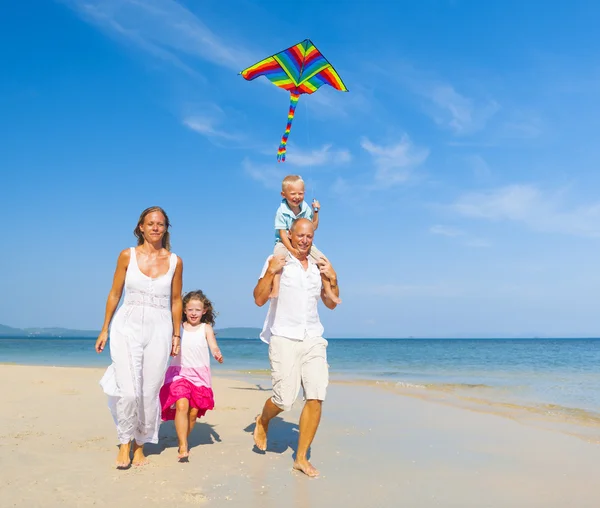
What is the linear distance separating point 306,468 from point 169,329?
69.2 inches

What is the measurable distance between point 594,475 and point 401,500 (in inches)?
78.5

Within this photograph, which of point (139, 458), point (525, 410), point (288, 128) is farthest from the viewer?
point (525, 410)

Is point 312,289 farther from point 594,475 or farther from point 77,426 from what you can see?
point 77,426

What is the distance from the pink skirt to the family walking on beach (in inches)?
4.9

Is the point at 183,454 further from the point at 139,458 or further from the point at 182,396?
the point at 182,396

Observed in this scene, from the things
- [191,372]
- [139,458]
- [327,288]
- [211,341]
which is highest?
[327,288]

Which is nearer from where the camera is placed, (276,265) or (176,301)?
(276,265)

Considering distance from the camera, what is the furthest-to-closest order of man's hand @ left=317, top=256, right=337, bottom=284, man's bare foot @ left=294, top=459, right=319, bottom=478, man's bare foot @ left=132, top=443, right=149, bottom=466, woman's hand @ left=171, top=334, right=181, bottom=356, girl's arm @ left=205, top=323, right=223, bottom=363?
1. girl's arm @ left=205, top=323, right=223, bottom=363
2. woman's hand @ left=171, top=334, right=181, bottom=356
3. man's hand @ left=317, top=256, right=337, bottom=284
4. man's bare foot @ left=132, top=443, right=149, bottom=466
5. man's bare foot @ left=294, top=459, right=319, bottom=478

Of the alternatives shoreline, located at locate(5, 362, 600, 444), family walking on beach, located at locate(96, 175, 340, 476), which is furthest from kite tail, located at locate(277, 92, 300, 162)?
shoreline, located at locate(5, 362, 600, 444)

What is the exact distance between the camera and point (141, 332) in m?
4.94

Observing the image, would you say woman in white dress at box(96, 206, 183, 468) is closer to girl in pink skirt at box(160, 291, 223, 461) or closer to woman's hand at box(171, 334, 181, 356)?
woman's hand at box(171, 334, 181, 356)

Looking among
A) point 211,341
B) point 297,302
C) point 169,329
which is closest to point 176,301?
point 169,329

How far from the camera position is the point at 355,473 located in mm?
4750

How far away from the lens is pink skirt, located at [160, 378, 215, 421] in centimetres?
543
